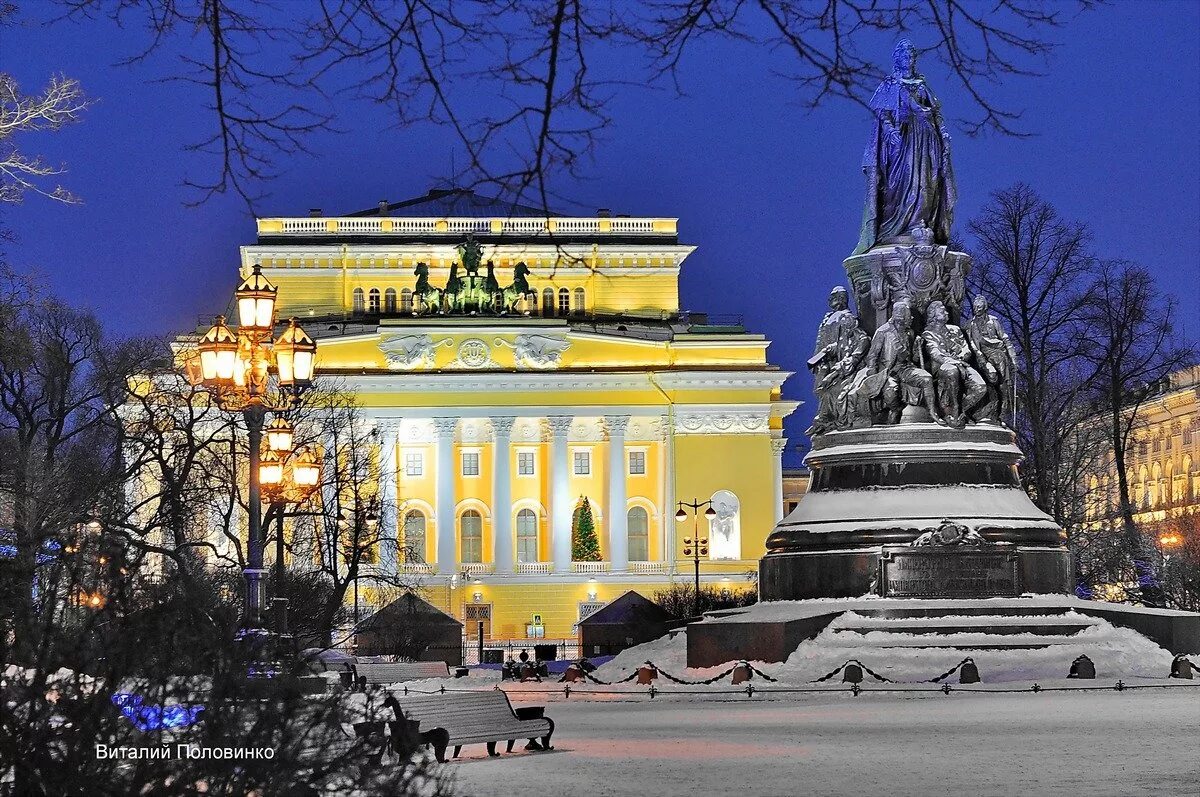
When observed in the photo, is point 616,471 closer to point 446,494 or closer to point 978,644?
point 446,494

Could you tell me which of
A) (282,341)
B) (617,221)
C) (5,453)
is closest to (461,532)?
(617,221)

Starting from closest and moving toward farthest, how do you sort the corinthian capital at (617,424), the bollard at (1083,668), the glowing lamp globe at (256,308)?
the glowing lamp globe at (256,308)
the bollard at (1083,668)
the corinthian capital at (617,424)

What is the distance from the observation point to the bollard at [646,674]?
27906mm

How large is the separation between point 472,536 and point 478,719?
66034 millimetres

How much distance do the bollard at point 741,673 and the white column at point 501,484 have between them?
181ft

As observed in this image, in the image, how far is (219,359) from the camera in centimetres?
1878

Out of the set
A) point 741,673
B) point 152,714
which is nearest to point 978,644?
point 741,673

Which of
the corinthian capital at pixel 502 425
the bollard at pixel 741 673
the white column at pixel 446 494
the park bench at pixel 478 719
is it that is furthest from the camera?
the corinthian capital at pixel 502 425

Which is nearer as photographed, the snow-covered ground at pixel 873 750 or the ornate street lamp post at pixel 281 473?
the snow-covered ground at pixel 873 750

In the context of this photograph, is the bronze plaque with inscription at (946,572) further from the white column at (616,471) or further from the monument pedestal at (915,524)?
the white column at (616,471)

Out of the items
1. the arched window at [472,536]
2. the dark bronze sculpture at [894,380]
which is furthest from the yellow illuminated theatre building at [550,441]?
the dark bronze sculpture at [894,380]

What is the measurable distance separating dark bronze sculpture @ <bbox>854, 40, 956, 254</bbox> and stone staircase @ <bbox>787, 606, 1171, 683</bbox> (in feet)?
19.4

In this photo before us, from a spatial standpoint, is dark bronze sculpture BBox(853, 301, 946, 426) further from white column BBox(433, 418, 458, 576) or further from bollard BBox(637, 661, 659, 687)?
white column BBox(433, 418, 458, 576)

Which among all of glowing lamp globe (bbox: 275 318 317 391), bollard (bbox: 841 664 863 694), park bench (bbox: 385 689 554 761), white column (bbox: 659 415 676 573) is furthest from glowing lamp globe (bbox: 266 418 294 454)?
white column (bbox: 659 415 676 573)
